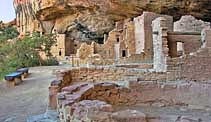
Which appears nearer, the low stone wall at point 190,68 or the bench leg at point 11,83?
the low stone wall at point 190,68

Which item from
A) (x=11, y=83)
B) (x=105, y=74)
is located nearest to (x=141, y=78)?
(x=105, y=74)

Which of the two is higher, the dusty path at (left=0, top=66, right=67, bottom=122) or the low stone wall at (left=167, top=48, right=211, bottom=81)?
the low stone wall at (left=167, top=48, right=211, bottom=81)

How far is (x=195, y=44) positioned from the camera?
10430 millimetres

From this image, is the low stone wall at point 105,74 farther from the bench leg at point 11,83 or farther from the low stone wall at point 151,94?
the bench leg at point 11,83

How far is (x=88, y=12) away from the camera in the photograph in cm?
2034

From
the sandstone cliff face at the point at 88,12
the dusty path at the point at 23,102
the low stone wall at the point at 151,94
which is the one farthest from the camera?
the sandstone cliff face at the point at 88,12

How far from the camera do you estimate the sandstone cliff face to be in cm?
1644

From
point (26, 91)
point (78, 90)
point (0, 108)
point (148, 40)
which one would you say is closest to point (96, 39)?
point (148, 40)

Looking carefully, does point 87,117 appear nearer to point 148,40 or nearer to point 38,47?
point 148,40

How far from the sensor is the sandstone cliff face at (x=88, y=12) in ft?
53.9

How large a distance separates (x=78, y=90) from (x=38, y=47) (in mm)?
15650

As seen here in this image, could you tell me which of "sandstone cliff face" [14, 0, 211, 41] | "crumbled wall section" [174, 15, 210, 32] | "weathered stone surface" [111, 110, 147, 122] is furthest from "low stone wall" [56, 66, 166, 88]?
"sandstone cliff face" [14, 0, 211, 41]

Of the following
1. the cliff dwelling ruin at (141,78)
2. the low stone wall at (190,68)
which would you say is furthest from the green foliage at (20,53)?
the low stone wall at (190,68)

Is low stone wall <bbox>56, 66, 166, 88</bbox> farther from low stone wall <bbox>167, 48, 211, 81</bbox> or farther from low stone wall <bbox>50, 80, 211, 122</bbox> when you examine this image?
low stone wall <bbox>50, 80, 211, 122</bbox>
